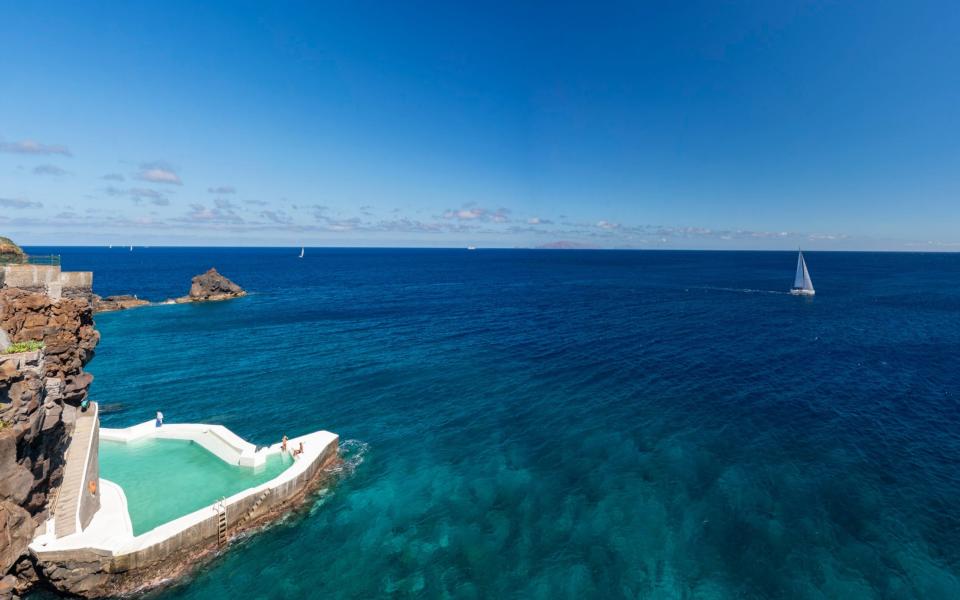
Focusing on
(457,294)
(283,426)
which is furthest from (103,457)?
(457,294)

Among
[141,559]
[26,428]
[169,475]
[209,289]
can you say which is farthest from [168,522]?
[209,289]

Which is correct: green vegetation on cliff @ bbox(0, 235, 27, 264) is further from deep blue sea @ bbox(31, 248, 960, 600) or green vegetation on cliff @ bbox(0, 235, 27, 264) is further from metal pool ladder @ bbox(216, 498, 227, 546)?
metal pool ladder @ bbox(216, 498, 227, 546)

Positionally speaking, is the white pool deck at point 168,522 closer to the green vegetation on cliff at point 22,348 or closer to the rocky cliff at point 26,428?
the rocky cliff at point 26,428

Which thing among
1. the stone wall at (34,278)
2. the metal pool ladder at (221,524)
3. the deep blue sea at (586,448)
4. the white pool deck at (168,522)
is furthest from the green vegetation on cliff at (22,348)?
the deep blue sea at (586,448)

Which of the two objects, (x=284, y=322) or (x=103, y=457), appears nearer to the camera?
(x=103, y=457)

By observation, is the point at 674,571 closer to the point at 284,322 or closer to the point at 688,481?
the point at 688,481

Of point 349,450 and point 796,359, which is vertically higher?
point 796,359

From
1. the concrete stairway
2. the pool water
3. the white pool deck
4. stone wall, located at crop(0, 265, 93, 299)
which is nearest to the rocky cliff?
the concrete stairway

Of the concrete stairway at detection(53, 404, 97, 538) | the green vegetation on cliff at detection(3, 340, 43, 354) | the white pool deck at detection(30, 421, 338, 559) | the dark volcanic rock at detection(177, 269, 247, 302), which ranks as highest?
the green vegetation on cliff at detection(3, 340, 43, 354)
